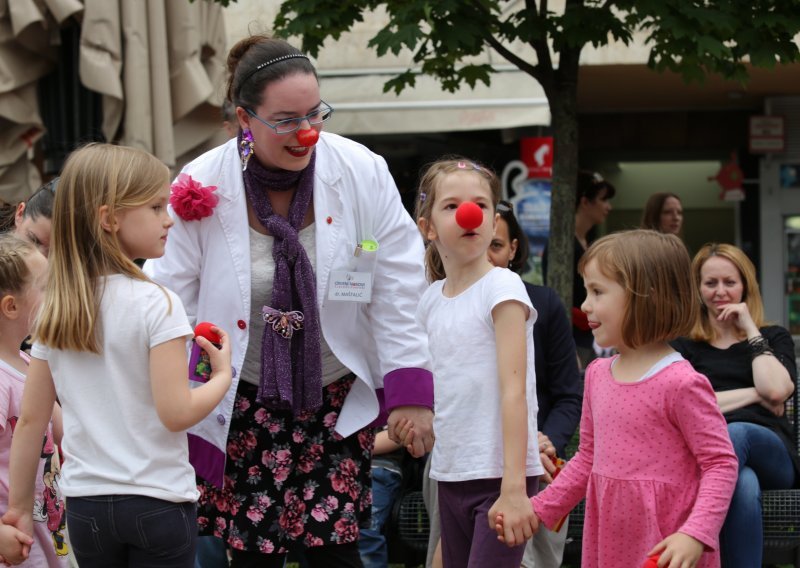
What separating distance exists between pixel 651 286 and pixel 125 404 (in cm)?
133

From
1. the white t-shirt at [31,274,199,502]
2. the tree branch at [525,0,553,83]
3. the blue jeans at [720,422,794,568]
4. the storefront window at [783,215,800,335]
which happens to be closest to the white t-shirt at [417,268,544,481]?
the white t-shirt at [31,274,199,502]

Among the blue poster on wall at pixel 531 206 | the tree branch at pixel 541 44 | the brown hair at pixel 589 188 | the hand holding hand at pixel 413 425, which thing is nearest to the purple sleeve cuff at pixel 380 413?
the hand holding hand at pixel 413 425

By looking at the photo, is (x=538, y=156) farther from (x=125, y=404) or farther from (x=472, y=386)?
(x=125, y=404)

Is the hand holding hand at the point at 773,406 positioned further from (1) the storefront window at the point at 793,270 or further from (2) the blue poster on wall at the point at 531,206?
(1) the storefront window at the point at 793,270

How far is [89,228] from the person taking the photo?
9.36ft

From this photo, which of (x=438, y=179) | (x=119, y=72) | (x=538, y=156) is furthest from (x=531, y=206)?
(x=438, y=179)

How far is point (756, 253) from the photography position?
1204 centimetres

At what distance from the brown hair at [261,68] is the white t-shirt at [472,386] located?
78 cm

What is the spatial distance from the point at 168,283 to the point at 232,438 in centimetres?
48

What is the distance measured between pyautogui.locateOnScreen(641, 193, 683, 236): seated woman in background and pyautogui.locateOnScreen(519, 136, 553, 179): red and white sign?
7.21 ft

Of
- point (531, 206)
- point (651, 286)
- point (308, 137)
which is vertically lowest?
point (651, 286)

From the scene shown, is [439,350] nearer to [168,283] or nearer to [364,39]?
[168,283]

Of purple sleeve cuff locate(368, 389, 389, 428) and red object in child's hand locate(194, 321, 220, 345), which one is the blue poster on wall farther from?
red object in child's hand locate(194, 321, 220, 345)

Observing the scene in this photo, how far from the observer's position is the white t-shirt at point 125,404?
275cm
